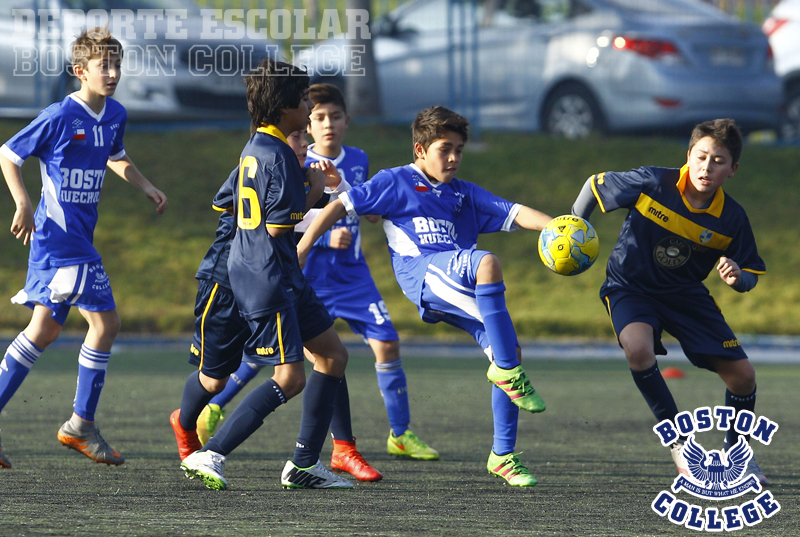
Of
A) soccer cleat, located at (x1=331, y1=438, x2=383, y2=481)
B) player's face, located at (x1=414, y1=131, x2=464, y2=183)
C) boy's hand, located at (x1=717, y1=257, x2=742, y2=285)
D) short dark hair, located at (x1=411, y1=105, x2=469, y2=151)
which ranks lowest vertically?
soccer cleat, located at (x1=331, y1=438, x2=383, y2=481)

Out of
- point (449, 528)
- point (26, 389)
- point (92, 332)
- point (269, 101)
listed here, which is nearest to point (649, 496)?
point (449, 528)

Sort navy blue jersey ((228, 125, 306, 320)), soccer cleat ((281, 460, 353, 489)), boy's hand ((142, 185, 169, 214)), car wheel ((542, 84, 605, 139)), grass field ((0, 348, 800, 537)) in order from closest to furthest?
Result: grass field ((0, 348, 800, 537)), navy blue jersey ((228, 125, 306, 320)), soccer cleat ((281, 460, 353, 489)), boy's hand ((142, 185, 169, 214)), car wheel ((542, 84, 605, 139))

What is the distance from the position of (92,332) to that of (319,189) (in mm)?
1396

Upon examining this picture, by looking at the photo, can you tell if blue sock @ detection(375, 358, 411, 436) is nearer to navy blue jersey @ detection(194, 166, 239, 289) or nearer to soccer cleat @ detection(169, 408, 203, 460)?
soccer cleat @ detection(169, 408, 203, 460)

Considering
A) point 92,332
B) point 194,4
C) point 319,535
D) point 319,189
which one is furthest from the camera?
point 194,4

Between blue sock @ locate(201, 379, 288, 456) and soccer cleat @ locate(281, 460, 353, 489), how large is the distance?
25 centimetres

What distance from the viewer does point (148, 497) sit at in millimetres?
4078

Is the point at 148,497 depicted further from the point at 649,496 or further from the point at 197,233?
the point at 197,233

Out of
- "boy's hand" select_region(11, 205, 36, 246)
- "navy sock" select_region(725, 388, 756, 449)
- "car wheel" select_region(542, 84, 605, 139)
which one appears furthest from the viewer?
"car wheel" select_region(542, 84, 605, 139)

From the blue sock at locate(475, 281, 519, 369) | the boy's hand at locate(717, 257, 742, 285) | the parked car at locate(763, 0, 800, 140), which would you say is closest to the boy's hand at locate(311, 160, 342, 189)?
the blue sock at locate(475, 281, 519, 369)

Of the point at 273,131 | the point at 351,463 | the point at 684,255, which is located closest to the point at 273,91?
the point at 273,131

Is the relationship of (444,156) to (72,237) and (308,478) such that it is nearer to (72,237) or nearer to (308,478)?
(308,478)

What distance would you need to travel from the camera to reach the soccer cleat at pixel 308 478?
438cm

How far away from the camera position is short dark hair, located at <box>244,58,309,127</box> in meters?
4.28
